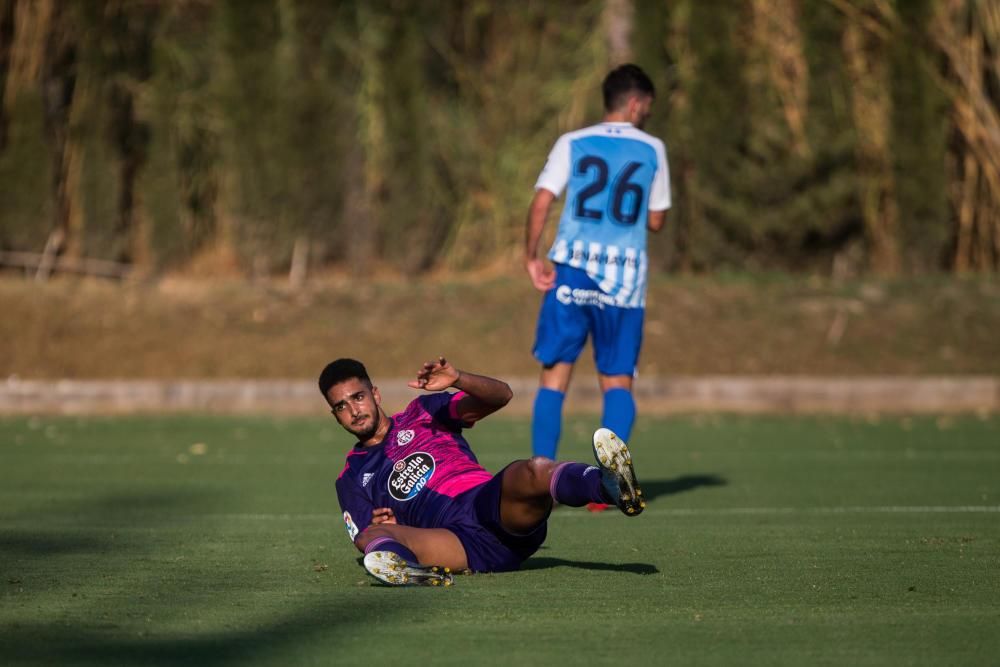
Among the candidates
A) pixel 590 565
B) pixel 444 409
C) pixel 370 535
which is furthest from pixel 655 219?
pixel 370 535

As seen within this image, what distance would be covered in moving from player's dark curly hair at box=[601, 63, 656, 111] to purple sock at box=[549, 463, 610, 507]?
11.5 ft

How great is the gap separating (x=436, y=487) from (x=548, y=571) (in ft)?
1.78

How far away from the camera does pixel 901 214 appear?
19688mm

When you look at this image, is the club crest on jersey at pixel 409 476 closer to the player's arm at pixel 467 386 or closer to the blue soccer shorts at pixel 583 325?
the player's arm at pixel 467 386

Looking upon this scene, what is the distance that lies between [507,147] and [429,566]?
1589 centimetres

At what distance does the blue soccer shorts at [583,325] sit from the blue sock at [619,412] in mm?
119

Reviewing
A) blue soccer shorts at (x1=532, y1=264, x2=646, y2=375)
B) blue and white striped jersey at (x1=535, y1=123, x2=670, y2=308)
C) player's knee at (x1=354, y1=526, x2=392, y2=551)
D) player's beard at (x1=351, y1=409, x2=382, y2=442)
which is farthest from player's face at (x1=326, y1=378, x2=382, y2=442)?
blue and white striped jersey at (x1=535, y1=123, x2=670, y2=308)

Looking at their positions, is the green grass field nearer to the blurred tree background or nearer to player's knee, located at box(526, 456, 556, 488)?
player's knee, located at box(526, 456, 556, 488)

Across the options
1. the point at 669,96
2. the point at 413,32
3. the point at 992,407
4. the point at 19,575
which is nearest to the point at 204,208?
the point at 413,32

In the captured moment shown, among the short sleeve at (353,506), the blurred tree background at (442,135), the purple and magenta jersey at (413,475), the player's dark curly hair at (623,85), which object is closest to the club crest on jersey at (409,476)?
the purple and magenta jersey at (413,475)

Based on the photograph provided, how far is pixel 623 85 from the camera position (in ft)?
28.5

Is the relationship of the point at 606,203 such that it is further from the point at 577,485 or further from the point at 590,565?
the point at 577,485

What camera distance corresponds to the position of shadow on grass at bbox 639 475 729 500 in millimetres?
9562

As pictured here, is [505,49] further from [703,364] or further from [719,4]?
[703,364]
